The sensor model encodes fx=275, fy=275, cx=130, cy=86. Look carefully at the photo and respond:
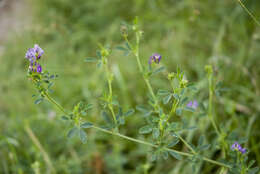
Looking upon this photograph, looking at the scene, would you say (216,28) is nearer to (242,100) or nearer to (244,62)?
(244,62)

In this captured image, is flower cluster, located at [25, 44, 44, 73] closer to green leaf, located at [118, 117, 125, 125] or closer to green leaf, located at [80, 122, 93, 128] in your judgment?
green leaf, located at [80, 122, 93, 128]

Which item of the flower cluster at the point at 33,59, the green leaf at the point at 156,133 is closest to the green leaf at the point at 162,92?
the green leaf at the point at 156,133

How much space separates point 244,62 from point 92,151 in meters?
1.33

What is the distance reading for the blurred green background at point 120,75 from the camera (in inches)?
69.3

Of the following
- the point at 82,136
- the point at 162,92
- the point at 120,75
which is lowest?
the point at 82,136

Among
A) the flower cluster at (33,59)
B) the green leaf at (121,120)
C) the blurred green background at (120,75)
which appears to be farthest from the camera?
the blurred green background at (120,75)

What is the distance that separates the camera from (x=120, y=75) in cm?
237

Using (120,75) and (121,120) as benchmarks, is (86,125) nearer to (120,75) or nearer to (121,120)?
(121,120)

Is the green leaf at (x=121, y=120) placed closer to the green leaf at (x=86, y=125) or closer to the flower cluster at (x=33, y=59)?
the green leaf at (x=86, y=125)

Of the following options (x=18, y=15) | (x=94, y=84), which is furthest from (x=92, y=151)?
(x=18, y=15)

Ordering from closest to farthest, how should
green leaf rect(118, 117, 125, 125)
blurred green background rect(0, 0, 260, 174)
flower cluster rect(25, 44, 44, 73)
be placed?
flower cluster rect(25, 44, 44, 73) → green leaf rect(118, 117, 125, 125) → blurred green background rect(0, 0, 260, 174)

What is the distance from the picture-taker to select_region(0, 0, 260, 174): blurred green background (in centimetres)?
176

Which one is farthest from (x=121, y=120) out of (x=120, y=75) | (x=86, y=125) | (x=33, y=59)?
(x=120, y=75)

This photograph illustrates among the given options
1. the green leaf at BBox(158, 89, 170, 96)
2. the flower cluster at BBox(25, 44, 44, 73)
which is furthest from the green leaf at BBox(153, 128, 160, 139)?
the flower cluster at BBox(25, 44, 44, 73)
